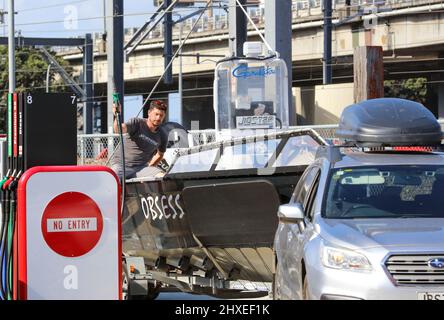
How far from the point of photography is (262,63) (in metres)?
17.1

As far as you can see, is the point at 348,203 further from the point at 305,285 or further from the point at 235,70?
the point at 235,70

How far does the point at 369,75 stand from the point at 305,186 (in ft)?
22.3

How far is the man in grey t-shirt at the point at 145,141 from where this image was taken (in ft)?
42.4

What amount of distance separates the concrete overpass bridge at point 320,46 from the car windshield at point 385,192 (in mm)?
37781

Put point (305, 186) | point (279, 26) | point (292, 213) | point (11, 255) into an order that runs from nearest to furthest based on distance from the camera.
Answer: point (11, 255) → point (292, 213) → point (305, 186) → point (279, 26)

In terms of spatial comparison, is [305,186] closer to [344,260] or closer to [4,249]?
[344,260]

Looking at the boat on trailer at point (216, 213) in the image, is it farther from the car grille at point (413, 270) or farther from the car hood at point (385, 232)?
the car grille at point (413, 270)

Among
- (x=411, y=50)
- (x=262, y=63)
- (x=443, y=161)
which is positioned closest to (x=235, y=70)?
(x=262, y=63)

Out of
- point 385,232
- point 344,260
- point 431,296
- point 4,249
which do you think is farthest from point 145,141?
point 431,296

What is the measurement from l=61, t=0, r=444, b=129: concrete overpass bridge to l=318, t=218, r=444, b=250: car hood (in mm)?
38547

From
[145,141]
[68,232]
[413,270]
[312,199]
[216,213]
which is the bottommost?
[413,270]

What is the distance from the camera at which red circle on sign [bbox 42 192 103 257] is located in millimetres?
7820

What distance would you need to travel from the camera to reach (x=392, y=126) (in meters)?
9.52
